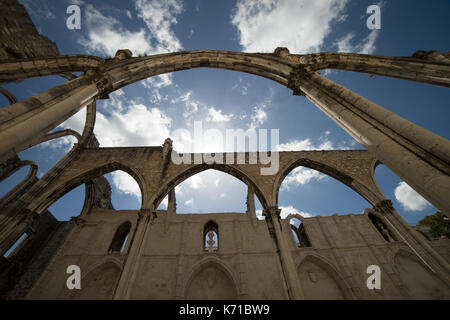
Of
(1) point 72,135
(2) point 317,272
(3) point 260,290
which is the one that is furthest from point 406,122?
(1) point 72,135

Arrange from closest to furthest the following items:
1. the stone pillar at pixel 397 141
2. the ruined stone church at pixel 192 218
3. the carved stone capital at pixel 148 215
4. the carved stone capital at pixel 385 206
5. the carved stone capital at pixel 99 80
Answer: the stone pillar at pixel 397 141
the ruined stone church at pixel 192 218
the carved stone capital at pixel 99 80
the carved stone capital at pixel 148 215
the carved stone capital at pixel 385 206

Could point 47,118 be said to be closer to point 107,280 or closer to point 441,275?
point 107,280

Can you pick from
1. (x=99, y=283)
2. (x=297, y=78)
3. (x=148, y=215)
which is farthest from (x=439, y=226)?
(x=99, y=283)

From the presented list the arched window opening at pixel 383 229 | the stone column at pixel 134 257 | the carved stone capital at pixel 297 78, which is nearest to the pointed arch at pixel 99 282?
the stone column at pixel 134 257

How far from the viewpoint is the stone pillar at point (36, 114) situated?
9.38 feet

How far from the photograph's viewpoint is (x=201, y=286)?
8.55 metres

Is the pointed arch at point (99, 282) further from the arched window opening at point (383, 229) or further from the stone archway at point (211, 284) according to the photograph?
the arched window opening at point (383, 229)

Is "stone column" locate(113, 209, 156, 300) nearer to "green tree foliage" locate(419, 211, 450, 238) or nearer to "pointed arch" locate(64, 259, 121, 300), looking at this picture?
"pointed arch" locate(64, 259, 121, 300)

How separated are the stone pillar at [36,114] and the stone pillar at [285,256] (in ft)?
23.7

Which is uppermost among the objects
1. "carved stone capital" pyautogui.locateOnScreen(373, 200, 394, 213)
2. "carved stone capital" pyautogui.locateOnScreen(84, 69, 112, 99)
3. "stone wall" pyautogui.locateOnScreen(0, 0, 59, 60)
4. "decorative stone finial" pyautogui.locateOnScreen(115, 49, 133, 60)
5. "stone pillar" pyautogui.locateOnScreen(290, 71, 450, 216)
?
"stone wall" pyautogui.locateOnScreen(0, 0, 59, 60)

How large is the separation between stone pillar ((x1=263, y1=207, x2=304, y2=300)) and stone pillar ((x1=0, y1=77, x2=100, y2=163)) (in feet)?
23.7

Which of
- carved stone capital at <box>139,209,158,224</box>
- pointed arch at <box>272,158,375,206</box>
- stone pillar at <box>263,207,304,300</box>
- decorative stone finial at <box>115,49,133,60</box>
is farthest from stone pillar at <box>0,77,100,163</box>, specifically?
pointed arch at <box>272,158,375,206</box>

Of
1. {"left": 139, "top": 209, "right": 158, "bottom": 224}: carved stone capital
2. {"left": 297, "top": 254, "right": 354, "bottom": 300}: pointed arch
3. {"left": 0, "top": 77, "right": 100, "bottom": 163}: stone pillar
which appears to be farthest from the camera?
{"left": 297, "top": 254, "right": 354, "bottom": 300}: pointed arch

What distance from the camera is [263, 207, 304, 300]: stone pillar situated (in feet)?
17.7
